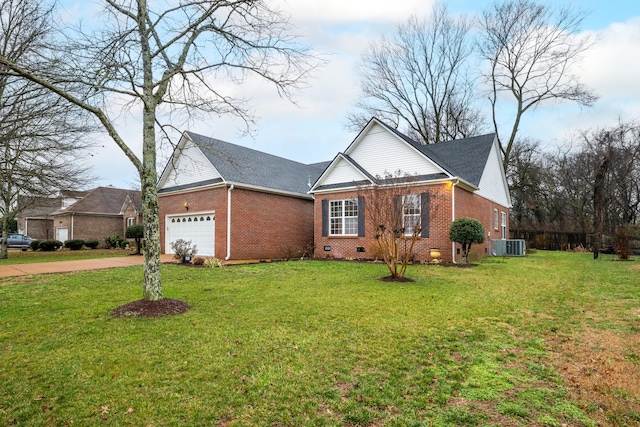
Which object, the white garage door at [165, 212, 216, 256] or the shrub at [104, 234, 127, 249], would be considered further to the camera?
the shrub at [104, 234, 127, 249]

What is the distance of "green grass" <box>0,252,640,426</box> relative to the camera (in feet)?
9.30


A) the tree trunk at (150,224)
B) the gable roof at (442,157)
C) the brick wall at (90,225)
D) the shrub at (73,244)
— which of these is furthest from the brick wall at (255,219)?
the brick wall at (90,225)

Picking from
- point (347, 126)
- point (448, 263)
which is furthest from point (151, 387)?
point (347, 126)

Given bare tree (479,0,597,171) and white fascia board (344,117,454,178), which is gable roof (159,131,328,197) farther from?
bare tree (479,0,597,171)

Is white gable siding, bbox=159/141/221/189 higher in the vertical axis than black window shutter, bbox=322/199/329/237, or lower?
higher

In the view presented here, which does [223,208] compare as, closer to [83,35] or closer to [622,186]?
[83,35]

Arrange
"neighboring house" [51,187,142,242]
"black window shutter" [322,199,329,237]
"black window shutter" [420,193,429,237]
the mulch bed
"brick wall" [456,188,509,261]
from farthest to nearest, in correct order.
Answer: "neighboring house" [51,187,142,242] → "black window shutter" [322,199,329,237] → "brick wall" [456,188,509,261] → "black window shutter" [420,193,429,237] → the mulch bed

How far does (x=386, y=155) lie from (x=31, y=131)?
47.6 ft

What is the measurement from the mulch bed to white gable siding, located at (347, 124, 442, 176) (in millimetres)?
10708

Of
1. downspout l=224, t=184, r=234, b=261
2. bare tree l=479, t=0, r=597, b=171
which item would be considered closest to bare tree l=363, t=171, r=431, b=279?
downspout l=224, t=184, r=234, b=261

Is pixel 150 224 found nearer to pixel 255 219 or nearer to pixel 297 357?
pixel 297 357

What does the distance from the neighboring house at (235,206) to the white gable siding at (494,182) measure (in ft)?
29.1

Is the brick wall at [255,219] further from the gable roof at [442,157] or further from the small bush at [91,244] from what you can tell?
the small bush at [91,244]

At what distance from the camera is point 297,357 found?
13.0ft
